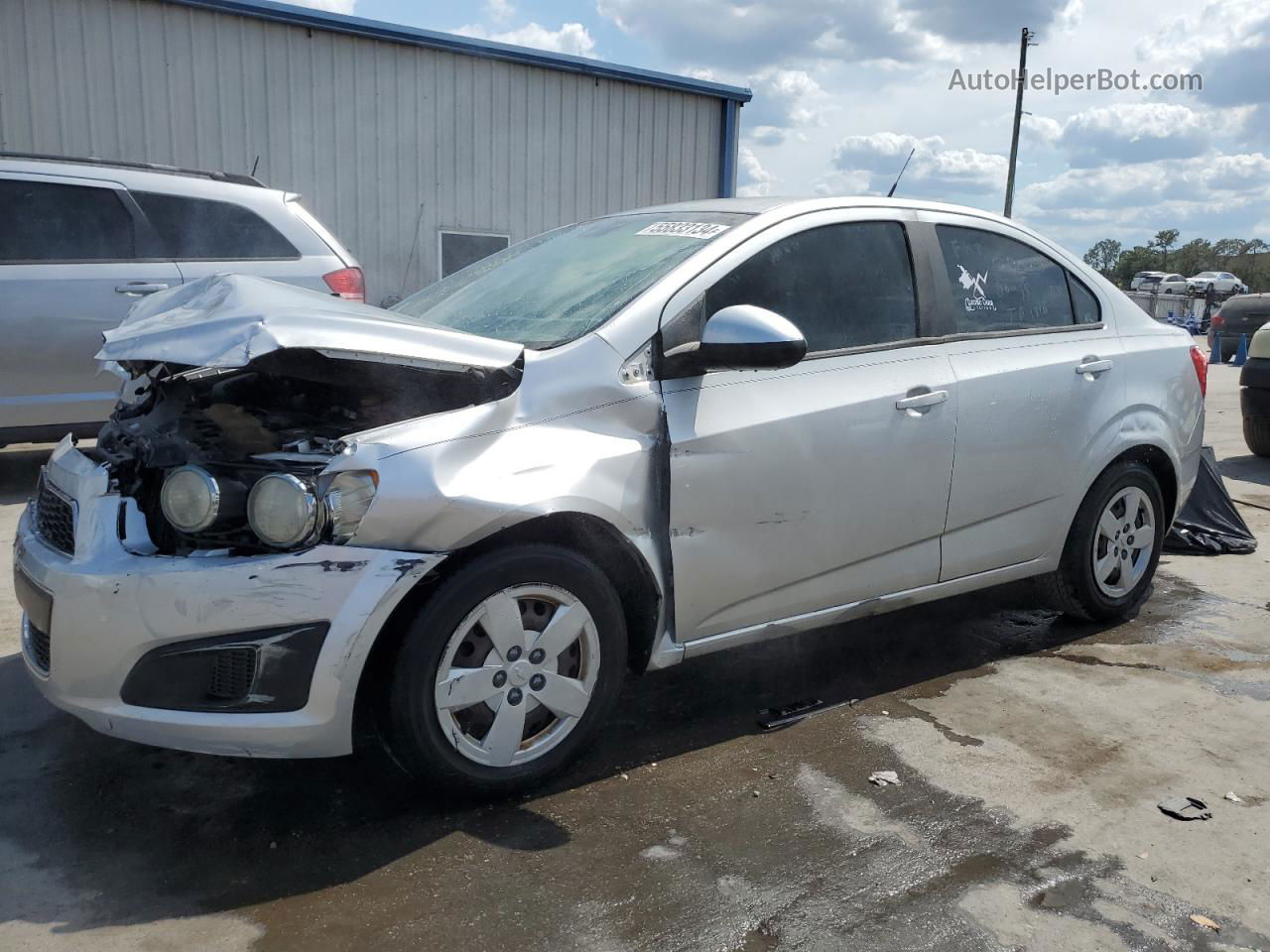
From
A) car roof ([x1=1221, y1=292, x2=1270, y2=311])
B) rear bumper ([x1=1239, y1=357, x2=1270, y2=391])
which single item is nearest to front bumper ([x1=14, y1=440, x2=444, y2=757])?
rear bumper ([x1=1239, y1=357, x2=1270, y2=391])

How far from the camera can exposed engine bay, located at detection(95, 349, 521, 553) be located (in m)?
2.60

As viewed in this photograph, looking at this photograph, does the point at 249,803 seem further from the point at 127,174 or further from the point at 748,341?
the point at 127,174

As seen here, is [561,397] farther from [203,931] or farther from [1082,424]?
[1082,424]

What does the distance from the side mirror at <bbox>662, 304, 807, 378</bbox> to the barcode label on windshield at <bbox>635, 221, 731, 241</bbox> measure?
47 cm

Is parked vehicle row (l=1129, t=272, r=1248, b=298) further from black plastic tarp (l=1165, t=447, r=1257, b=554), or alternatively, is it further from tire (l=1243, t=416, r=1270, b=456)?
black plastic tarp (l=1165, t=447, r=1257, b=554)

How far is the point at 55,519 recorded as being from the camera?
286 centimetres

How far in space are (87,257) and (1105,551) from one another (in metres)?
5.80

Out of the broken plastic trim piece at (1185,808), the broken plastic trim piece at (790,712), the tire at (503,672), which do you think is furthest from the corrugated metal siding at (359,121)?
the broken plastic trim piece at (1185,808)

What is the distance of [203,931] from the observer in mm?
2375

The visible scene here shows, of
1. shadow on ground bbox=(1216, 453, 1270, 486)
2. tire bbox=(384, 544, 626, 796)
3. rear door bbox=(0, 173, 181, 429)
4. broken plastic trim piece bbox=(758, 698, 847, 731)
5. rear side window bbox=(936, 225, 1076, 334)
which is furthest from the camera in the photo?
shadow on ground bbox=(1216, 453, 1270, 486)

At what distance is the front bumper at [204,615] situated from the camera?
2512 mm

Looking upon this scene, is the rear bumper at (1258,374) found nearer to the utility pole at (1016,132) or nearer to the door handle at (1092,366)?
the door handle at (1092,366)

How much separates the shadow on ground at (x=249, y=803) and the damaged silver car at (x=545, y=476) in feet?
0.68

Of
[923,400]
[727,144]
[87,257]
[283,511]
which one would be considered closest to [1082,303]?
[923,400]
